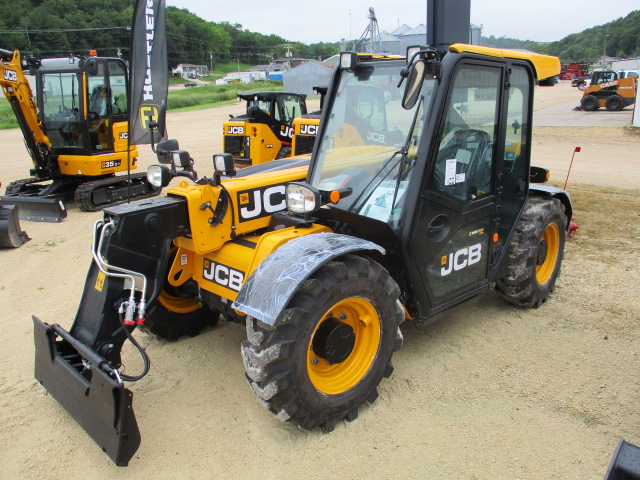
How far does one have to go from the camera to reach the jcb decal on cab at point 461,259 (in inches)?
146

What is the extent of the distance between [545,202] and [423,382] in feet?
7.18

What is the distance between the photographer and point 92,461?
2.98 meters

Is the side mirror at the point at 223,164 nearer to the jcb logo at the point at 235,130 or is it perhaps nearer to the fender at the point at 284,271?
the fender at the point at 284,271

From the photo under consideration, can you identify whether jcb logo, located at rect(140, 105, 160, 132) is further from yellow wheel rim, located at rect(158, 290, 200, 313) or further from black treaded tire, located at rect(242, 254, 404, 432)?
black treaded tire, located at rect(242, 254, 404, 432)

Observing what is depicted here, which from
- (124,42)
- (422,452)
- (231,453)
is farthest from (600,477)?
(124,42)

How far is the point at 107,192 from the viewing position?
985 centimetres

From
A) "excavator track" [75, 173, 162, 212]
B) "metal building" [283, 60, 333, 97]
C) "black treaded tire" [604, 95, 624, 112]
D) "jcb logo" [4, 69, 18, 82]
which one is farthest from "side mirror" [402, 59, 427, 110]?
"metal building" [283, 60, 333, 97]

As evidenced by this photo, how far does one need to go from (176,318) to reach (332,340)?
67.3 inches

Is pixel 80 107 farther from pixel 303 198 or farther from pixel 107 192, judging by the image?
pixel 303 198

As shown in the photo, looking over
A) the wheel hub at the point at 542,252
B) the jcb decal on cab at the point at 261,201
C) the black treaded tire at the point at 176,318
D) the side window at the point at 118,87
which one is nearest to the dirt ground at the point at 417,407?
the black treaded tire at the point at 176,318

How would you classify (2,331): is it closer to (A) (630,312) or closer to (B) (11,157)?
(A) (630,312)

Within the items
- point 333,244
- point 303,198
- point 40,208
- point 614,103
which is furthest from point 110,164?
point 614,103

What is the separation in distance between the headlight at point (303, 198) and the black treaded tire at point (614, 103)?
2769 centimetres

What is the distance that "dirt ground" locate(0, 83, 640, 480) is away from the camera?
9.60 ft
